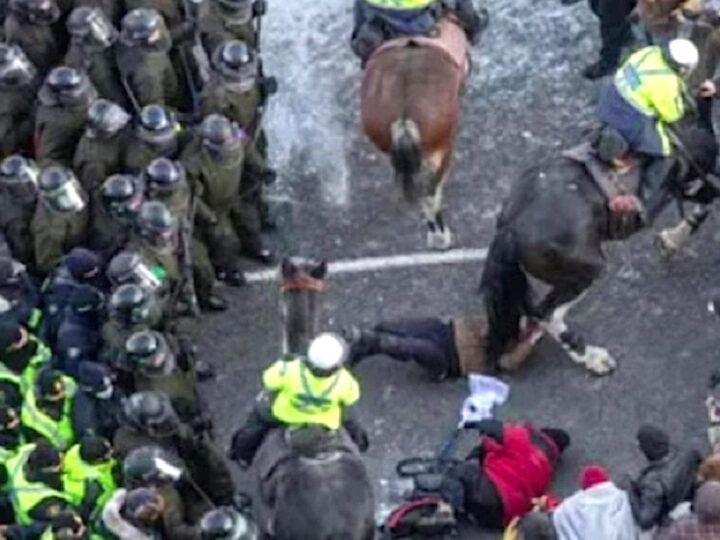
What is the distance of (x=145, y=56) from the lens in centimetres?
1376

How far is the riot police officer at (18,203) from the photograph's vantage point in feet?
42.7

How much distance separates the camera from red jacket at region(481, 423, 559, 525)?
12.1 m

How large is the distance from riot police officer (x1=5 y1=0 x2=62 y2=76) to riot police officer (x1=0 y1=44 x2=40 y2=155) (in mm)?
133

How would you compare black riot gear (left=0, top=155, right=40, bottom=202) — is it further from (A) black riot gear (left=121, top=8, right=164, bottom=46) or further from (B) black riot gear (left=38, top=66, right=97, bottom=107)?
(A) black riot gear (left=121, top=8, right=164, bottom=46)

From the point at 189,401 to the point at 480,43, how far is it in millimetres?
4568

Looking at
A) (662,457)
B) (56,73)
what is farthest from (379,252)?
(662,457)

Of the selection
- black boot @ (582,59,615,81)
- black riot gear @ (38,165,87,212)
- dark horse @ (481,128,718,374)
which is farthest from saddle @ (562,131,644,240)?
black riot gear @ (38,165,87,212)

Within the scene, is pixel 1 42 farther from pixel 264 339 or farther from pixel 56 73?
pixel 264 339

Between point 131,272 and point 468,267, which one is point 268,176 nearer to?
point 468,267

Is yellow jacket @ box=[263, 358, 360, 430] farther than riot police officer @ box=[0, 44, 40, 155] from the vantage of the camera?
No

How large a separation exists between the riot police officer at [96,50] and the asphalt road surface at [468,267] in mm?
1442

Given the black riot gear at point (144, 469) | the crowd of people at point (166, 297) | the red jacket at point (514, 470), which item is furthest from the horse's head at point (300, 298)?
the black riot gear at point (144, 469)

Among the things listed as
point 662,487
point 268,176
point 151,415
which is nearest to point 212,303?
point 268,176

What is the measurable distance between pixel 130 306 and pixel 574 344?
2795 millimetres
